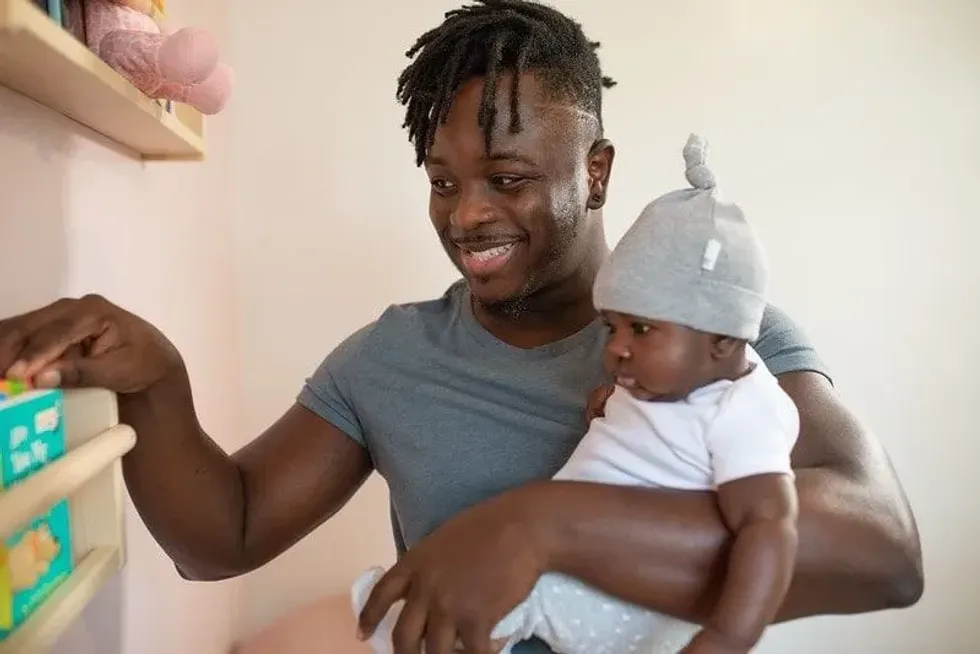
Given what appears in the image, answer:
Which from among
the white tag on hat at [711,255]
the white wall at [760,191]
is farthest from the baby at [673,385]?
the white wall at [760,191]

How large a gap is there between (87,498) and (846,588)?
621mm

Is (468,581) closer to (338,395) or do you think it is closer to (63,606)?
(63,606)

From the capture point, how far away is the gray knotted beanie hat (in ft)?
2.26

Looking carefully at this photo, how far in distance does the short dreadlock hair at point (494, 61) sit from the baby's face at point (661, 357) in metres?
0.27

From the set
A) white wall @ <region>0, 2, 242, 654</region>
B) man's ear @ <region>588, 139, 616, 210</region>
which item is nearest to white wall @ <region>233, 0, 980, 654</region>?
white wall @ <region>0, 2, 242, 654</region>

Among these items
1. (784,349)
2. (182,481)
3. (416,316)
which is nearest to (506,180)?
(416,316)

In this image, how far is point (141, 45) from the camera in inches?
28.4

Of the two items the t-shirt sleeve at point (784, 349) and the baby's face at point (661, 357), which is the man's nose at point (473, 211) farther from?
the t-shirt sleeve at point (784, 349)

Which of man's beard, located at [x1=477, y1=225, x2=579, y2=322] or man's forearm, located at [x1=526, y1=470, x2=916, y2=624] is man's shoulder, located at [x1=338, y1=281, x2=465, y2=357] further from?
man's forearm, located at [x1=526, y1=470, x2=916, y2=624]

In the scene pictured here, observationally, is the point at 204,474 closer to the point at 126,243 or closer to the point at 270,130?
the point at 126,243

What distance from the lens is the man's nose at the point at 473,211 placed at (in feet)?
2.85

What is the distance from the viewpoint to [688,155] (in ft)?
2.49

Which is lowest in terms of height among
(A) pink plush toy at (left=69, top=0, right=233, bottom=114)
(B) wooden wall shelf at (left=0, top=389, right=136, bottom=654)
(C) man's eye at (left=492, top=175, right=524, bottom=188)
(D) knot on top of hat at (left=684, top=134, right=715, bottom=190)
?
(B) wooden wall shelf at (left=0, top=389, right=136, bottom=654)

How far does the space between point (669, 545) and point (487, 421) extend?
0.30 meters
